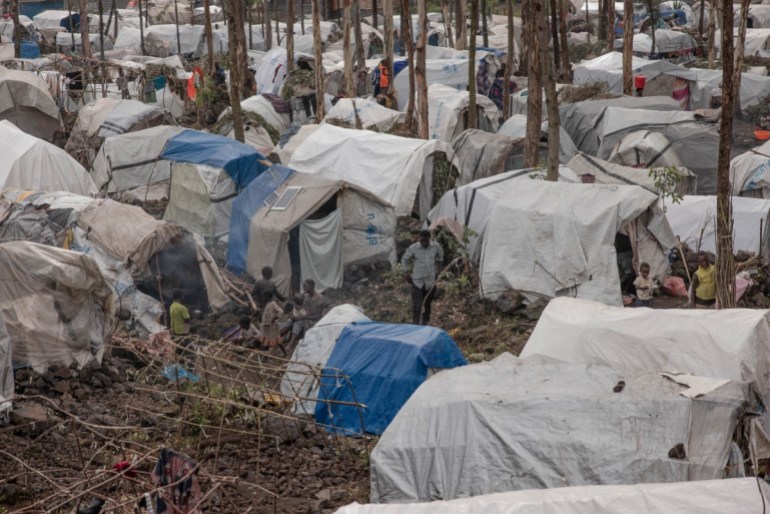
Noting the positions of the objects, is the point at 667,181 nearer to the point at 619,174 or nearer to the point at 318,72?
the point at 619,174

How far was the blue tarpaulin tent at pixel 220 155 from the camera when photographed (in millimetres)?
17812

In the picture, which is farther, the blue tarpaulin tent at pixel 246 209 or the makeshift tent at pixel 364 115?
the makeshift tent at pixel 364 115

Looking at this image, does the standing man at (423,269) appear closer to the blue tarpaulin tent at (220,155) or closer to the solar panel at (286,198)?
the solar panel at (286,198)

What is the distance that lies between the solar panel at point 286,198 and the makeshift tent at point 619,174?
4154mm

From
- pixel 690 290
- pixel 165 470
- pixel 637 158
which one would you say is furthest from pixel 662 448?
pixel 637 158

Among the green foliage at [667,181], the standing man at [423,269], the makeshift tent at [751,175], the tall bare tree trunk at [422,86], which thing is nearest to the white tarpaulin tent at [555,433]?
the standing man at [423,269]

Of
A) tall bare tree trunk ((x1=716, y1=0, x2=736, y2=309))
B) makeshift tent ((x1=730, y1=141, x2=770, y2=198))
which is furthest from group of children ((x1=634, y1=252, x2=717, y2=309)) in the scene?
makeshift tent ((x1=730, y1=141, x2=770, y2=198))

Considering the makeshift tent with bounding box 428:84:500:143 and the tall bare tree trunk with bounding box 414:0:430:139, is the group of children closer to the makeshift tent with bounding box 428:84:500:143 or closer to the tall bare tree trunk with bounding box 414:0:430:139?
the tall bare tree trunk with bounding box 414:0:430:139

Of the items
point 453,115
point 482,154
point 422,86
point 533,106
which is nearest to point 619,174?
point 533,106

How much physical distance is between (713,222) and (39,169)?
10.6 meters

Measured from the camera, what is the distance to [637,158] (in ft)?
62.5

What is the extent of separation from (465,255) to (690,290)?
3192 mm

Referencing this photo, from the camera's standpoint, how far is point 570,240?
1385cm

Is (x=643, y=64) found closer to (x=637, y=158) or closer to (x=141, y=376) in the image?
(x=637, y=158)
